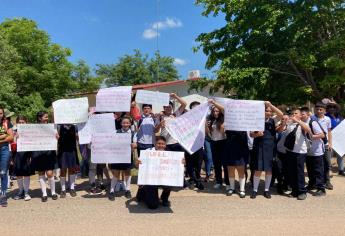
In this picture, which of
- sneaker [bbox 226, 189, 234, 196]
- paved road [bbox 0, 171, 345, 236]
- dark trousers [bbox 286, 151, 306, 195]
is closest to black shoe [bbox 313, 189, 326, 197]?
paved road [bbox 0, 171, 345, 236]

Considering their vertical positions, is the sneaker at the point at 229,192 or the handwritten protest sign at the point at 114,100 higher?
the handwritten protest sign at the point at 114,100

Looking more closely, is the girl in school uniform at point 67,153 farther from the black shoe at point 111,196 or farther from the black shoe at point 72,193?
the black shoe at point 111,196

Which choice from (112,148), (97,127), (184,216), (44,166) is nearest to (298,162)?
(184,216)

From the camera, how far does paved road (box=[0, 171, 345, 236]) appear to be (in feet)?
18.9

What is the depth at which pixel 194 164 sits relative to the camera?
8531mm

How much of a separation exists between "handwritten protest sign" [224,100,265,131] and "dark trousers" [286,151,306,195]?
2.92 feet

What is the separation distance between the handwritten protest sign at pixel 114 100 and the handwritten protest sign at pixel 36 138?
1.13 metres

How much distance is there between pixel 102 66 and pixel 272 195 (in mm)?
54917

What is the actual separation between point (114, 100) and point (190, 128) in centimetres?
170

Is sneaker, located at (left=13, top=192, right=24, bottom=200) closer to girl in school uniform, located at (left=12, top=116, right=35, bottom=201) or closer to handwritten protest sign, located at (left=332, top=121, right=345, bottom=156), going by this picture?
girl in school uniform, located at (left=12, top=116, right=35, bottom=201)

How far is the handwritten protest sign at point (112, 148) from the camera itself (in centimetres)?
755

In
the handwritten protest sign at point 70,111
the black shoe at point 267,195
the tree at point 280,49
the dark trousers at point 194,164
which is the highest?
the tree at point 280,49

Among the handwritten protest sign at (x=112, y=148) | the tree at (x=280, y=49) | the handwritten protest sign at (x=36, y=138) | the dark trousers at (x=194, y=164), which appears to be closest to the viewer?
the handwritten protest sign at (x=36, y=138)

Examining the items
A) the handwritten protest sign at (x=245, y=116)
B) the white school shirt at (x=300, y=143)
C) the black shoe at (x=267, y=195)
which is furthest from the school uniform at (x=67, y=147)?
the white school shirt at (x=300, y=143)
